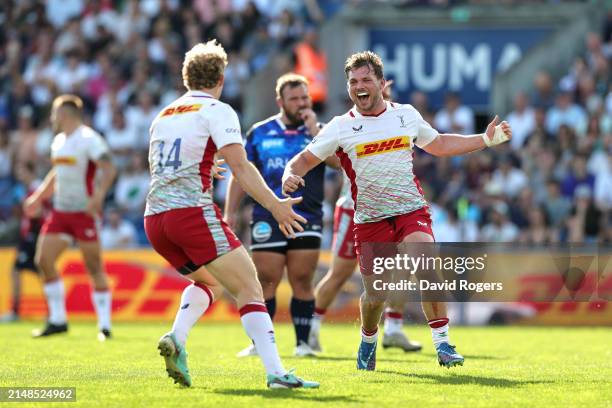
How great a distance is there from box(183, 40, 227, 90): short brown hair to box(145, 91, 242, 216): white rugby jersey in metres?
0.16

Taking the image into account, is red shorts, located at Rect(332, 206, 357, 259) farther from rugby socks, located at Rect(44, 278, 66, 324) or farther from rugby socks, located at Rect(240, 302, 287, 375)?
rugby socks, located at Rect(240, 302, 287, 375)

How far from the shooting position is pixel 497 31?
25062 millimetres

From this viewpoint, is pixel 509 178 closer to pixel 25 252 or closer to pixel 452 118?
pixel 452 118

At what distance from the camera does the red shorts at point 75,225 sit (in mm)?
15617

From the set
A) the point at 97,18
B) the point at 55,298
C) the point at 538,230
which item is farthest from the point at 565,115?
the point at 97,18

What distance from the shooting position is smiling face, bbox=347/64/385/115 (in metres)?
10.3

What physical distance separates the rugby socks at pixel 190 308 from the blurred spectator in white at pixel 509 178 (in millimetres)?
12643

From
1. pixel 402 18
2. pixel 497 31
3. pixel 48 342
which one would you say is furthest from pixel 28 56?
pixel 48 342

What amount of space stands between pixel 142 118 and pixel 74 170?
29.7 feet

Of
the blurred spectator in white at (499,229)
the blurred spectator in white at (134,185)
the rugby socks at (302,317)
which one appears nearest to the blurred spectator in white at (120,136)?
the blurred spectator in white at (134,185)

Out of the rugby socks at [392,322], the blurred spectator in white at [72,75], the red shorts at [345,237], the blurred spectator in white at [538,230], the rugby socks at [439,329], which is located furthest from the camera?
the blurred spectator in white at [72,75]

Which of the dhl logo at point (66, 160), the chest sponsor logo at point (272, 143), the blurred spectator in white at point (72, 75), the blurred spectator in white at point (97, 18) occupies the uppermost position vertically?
the blurred spectator in white at point (97, 18)

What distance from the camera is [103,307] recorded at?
625 inches

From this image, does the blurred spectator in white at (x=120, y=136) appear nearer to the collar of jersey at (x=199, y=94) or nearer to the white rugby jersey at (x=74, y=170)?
the white rugby jersey at (x=74, y=170)
